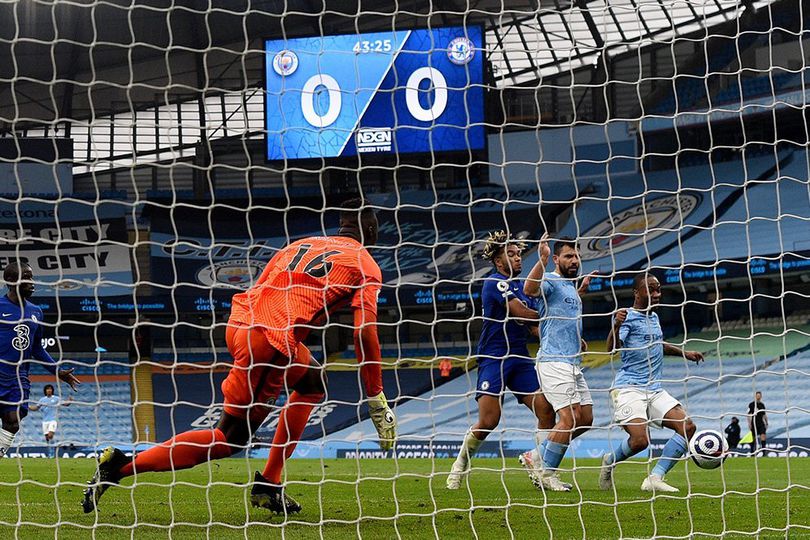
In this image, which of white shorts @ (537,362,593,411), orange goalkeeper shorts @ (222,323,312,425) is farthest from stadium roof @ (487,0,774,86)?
orange goalkeeper shorts @ (222,323,312,425)

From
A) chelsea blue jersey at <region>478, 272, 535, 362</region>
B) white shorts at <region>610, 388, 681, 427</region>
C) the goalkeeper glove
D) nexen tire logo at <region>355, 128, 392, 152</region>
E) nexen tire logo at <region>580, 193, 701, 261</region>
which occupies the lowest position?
nexen tire logo at <region>580, 193, 701, 261</region>

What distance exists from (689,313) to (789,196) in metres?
3.46

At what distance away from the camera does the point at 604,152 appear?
26.2m

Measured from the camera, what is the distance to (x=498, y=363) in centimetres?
861

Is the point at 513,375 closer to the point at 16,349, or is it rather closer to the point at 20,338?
the point at 20,338

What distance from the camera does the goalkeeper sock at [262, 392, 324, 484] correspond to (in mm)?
6180

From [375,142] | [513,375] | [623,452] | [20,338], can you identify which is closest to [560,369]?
[513,375]

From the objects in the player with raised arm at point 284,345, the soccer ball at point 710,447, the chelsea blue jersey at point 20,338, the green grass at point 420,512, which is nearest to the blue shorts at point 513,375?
the green grass at point 420,512

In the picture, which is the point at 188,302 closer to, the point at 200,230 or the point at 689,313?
the point at 200,230

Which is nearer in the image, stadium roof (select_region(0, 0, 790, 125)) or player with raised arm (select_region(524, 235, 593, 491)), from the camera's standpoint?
player with raised arm (select_region(524, 235, 593, 491))

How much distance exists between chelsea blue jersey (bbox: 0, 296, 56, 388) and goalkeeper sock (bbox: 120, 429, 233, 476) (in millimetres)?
2310

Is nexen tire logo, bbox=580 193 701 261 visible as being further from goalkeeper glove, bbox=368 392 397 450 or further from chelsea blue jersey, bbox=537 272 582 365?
goalkeeper glove, bbox=368 392 397 450

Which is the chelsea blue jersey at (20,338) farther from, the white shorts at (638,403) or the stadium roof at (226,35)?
the stadium roof at (226,35)

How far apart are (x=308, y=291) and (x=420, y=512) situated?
2.05 metres
